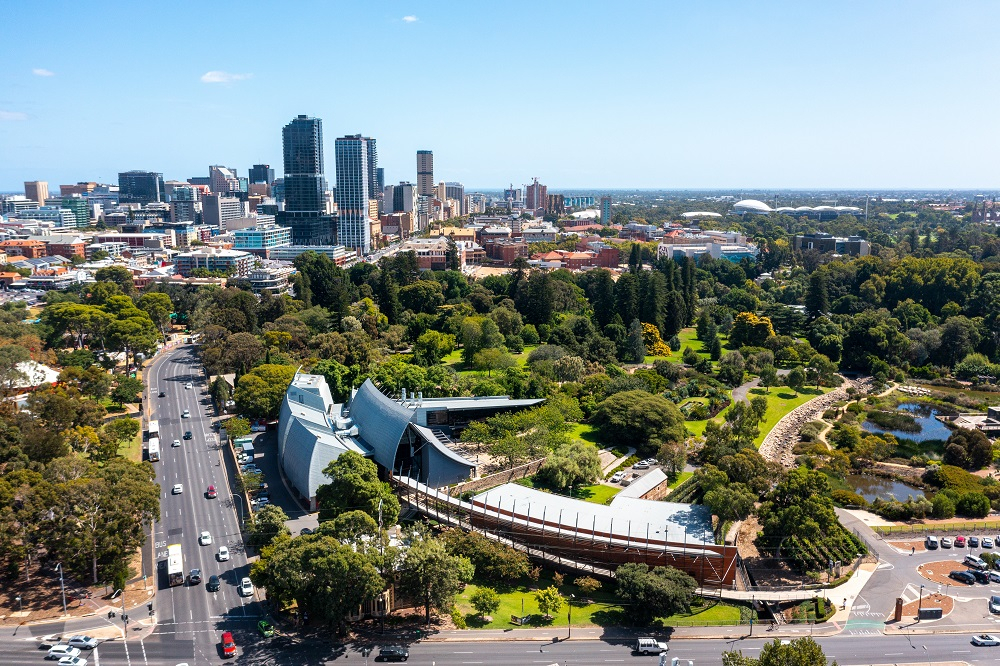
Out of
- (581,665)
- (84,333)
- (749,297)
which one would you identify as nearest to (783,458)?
(581,665)

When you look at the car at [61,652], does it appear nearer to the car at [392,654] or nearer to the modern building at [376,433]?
the car at [392,654]

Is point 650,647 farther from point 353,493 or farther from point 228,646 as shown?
point 228,646

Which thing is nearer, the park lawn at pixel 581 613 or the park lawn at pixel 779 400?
the park lawn at pixel 581 613

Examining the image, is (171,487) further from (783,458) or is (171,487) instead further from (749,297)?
(749,297)

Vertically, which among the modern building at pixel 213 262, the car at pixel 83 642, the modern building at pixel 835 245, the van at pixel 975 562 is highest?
the modern building at pixel 835 245

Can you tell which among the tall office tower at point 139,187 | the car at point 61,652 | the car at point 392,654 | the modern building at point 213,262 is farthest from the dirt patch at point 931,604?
the tall office tower at point 139,187
